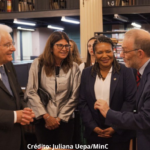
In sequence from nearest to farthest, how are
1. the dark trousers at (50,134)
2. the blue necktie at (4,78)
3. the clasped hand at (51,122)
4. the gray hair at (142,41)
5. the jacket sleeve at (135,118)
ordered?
the jacket sleeve at (135,118) < the gray hair at (142,41) < the blue necktie at (4,78) < the clasped hand at (51,122) < the dark trousers at (50,134)

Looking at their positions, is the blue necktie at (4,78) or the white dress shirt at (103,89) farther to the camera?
the white dress shirt at (103,89)

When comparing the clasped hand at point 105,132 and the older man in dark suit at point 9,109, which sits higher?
the older man in dark suit at point 9,109

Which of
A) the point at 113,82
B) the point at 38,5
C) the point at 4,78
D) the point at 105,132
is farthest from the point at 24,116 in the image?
the point at 38,5

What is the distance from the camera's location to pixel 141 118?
86.0 inches

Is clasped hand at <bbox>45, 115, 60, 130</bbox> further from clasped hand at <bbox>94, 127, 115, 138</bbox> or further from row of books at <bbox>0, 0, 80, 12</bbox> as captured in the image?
row of books at <bbox>0, 0, 80, 12</bbox>

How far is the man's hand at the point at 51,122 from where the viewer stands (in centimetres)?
305

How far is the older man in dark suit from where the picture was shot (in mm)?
2351

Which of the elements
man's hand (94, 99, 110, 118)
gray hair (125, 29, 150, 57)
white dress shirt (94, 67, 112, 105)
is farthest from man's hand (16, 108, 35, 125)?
gray hair (125, 29, 150, 57)

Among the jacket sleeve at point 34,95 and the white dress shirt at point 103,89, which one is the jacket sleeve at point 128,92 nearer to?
the white dress shirt at point 103,89

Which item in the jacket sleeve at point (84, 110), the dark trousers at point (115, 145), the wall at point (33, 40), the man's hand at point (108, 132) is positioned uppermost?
the wall at point (33, 40)

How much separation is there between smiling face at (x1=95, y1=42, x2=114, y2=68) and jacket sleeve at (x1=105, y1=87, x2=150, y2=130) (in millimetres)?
734

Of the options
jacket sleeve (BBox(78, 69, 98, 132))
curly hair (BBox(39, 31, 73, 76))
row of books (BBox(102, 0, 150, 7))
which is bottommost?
jacket sleeve (BBox(78, 69, 98, 132))

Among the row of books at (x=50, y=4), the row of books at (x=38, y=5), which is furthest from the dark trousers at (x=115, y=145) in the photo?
the row of books at (x=50, y=4)

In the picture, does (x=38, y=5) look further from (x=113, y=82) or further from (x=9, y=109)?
(x=9, y=109)
